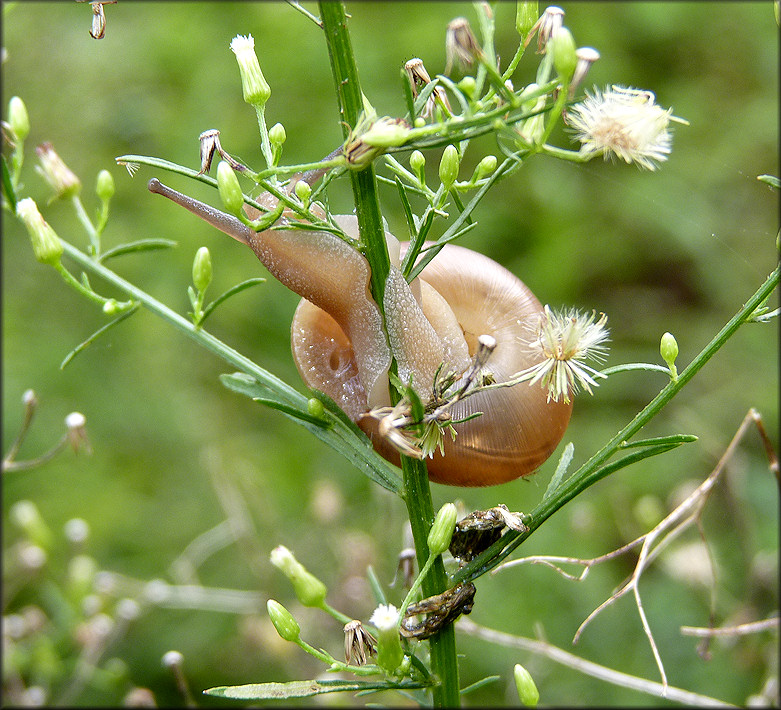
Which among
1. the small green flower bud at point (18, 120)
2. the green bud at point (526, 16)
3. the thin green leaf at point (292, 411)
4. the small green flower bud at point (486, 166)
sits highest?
the small green flower bud at point (18, 120)

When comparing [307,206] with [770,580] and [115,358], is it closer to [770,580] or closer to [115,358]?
[770,580]

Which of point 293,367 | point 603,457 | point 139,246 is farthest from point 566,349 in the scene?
point 293,367

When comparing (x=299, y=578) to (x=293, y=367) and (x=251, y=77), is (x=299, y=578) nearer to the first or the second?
(x=251, y=77)

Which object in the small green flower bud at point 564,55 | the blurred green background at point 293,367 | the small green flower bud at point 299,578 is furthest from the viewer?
the blurred green background at point 293,367

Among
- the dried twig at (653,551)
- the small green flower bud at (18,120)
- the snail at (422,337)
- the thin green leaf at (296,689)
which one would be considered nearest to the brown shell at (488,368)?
the snail at (422,337)

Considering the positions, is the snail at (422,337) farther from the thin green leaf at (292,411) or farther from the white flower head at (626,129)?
the white flower head at (626,129)

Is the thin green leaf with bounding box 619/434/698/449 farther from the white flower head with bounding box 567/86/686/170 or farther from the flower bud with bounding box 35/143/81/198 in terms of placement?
the flower bud with bounding box 35/143/81/198

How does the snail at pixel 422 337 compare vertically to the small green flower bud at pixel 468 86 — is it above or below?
below
